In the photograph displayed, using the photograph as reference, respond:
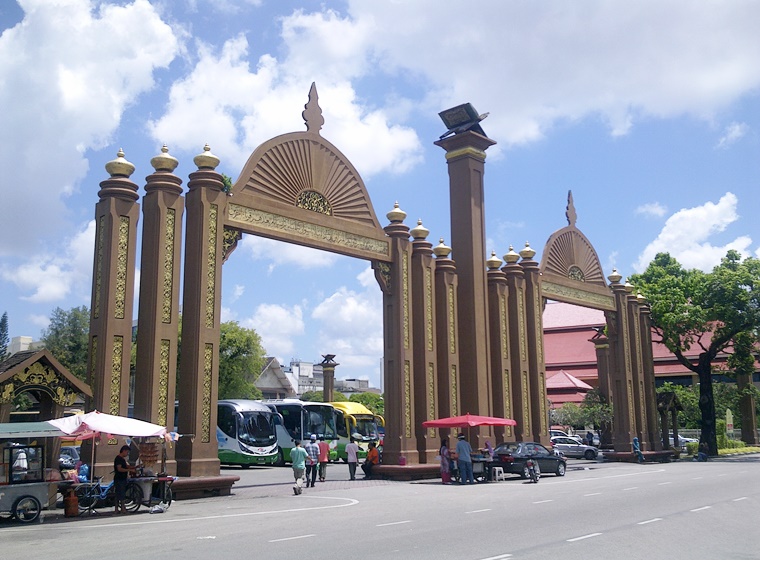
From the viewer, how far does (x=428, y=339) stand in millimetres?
25438

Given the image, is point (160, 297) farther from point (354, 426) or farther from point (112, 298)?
point (354, 426)

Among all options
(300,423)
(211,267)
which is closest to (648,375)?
(300,423)

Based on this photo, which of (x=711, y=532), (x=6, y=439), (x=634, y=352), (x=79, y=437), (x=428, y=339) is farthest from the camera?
(x=634, y=352)

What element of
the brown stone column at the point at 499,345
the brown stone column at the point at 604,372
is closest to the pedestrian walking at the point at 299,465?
the brown stone column at the point at 499,345

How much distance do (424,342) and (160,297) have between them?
32.4ft

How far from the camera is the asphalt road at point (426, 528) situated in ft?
30.6

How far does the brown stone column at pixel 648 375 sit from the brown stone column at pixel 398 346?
16470 mm

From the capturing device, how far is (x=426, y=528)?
11516 mm

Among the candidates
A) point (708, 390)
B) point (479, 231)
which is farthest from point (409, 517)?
point (708, 390)

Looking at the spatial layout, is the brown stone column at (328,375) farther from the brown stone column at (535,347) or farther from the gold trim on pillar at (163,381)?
the gold trim on pillar at (163,381)

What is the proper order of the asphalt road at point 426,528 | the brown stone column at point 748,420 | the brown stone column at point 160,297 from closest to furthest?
the asphalt road at point 426,528 < the brown stone column at point 160,297 < the brown stone column at point 748,420

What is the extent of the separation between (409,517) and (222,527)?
3.16 m

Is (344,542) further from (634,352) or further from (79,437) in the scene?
(634,352)

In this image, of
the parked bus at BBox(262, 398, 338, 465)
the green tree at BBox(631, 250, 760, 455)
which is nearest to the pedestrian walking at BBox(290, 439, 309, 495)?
the parked bus at BBox(262, 398, 338, 465)
